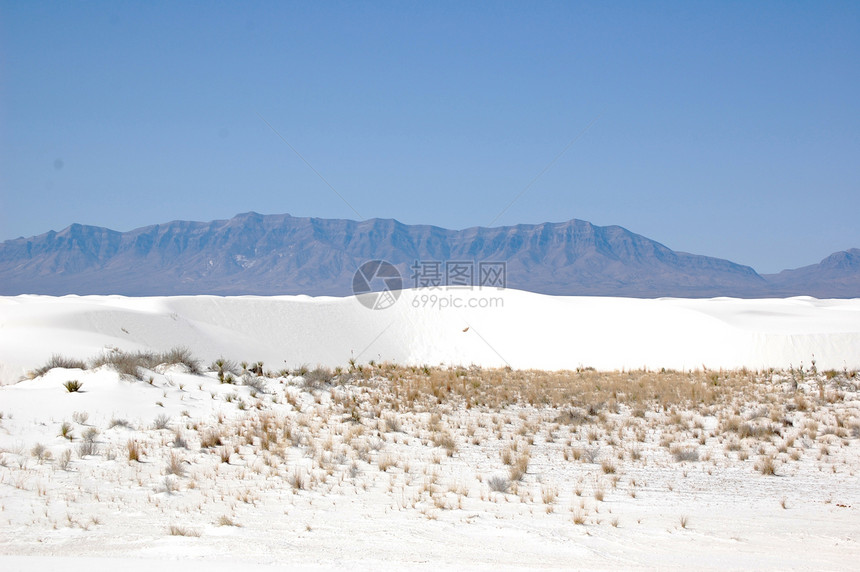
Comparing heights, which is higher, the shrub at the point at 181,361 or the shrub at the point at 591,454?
the shrub at the point at 181,361

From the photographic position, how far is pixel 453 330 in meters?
42.1

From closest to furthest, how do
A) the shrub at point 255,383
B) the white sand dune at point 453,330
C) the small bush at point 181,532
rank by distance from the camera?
the small bush at point 181,532 → the shrub at point 255,383 → the white sand dune at point 453,330

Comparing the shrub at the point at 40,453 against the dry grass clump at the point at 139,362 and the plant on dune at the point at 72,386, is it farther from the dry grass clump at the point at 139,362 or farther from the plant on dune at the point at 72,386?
the dry grass clump at the point at 139,362

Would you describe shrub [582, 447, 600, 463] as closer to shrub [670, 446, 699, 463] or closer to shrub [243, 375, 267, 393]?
shrub [670, 446, 699, 463]

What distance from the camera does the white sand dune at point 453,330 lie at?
2827cm

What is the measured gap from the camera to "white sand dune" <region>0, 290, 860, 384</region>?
28266 mm

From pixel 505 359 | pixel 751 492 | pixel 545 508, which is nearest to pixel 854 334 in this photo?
pixel 505 359

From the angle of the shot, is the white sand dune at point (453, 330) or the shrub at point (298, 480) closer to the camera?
the shrub at point (298, 480)

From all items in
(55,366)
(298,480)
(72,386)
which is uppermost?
(55,366)

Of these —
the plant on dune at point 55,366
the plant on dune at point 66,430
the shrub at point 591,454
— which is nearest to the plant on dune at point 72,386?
the plant on dune at point 66,430

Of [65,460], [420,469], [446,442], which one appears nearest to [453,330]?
[446,442]

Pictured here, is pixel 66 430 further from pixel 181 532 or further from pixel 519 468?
pixel 519 468

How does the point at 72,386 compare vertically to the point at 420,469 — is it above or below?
above

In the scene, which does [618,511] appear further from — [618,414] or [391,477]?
[618,414]
